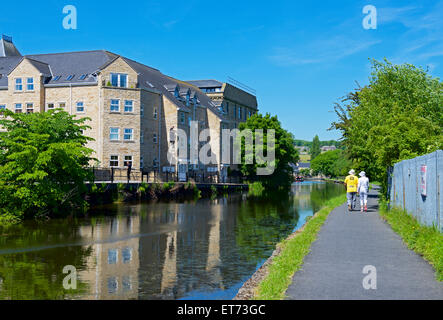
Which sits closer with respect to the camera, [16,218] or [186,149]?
[16,218]

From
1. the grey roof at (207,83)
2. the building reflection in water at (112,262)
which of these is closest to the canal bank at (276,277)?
the building reflection in water at (112,262)

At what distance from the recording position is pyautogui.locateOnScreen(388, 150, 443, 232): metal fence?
11.1 meters

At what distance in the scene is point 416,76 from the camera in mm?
27609

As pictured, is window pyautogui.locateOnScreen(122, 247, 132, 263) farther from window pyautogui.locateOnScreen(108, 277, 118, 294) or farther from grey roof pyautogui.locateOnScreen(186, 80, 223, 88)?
grey roof pyautogui.locateOnScreen(186, 80, 223, 88)

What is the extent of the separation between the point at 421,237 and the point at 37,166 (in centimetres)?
1823

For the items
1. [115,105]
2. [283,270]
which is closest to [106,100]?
[115,105]

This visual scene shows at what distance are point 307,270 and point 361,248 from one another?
326 cm

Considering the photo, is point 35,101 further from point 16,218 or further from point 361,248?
point 361,248

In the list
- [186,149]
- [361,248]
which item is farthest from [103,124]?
[361,248]

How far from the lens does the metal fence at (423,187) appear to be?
36.3 feet

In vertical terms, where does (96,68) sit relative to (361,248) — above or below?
above

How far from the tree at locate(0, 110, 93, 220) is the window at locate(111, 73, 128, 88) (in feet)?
61.8

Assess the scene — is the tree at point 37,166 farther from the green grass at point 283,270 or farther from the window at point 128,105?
the window at point 128,105

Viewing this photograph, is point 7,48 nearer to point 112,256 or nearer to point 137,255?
point 112,256
